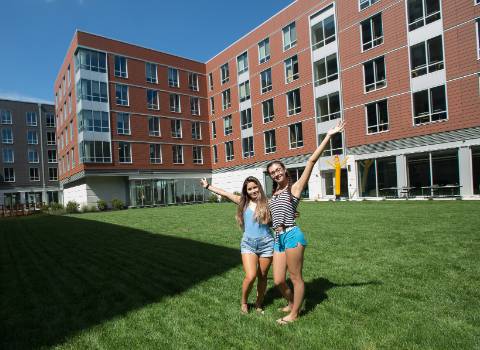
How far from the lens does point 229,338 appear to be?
412 cm

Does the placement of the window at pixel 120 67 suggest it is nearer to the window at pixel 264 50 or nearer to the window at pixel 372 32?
the window at pixel 264 50

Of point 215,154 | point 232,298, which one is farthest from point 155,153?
point 232,298

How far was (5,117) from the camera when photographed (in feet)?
196

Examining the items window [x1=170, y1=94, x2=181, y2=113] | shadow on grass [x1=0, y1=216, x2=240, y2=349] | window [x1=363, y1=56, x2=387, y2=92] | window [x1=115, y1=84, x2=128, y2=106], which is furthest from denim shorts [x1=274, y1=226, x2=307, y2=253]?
window [x1=170, y1=94, x2=181, y2=113]

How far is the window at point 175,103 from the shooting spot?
4328 centimetres

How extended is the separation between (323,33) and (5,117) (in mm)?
52832

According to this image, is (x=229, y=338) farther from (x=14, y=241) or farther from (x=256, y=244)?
(x=14, y=241)

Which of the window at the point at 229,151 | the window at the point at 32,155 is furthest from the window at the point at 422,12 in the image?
the window at the point at 32,155

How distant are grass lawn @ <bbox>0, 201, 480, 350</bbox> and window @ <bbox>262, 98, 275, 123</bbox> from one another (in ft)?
90.9

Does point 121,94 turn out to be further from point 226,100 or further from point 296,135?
point 296,135

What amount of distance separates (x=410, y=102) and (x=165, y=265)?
2213 cm

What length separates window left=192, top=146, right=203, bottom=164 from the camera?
44.8 m

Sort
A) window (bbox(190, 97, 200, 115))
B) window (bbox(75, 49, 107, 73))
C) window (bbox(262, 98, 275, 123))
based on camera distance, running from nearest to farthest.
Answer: window (bbox(75, 49, 107, 73)), window (bbox(262, 98, 275, 123)), window (bbox(190, 97, 200, 115))

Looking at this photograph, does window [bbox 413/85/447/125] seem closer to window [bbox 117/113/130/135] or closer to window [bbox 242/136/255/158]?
window [bbox 242/136/255/158]
